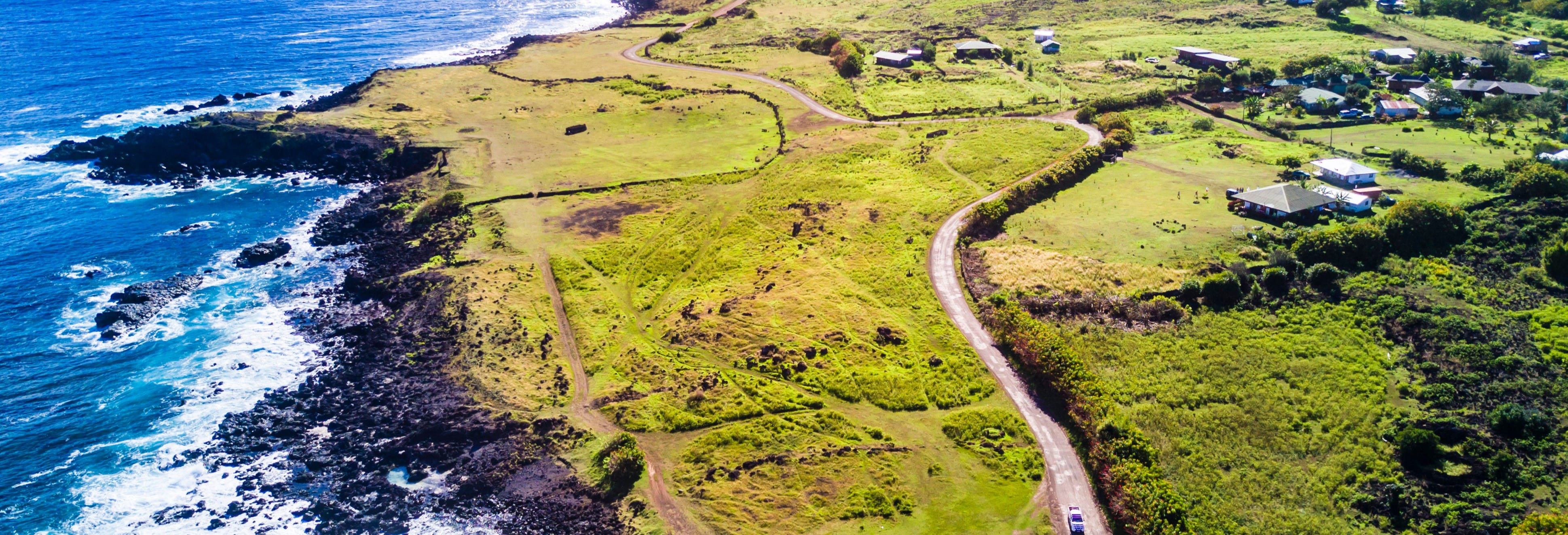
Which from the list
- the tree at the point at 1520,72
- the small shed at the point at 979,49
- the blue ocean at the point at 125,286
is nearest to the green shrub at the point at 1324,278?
the tree at the point at 1520,72

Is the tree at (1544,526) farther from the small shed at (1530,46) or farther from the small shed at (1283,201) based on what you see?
the small shed at (1530,46)

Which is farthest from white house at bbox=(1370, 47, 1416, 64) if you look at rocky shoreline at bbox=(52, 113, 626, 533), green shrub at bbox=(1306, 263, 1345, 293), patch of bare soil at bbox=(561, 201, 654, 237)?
rocky shoreline at bbox=(52, 113, 626, 533)

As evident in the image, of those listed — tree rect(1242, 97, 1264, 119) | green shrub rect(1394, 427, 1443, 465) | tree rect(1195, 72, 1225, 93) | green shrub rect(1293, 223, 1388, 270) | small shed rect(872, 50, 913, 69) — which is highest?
small shed rect(872, 50, 913, 69)

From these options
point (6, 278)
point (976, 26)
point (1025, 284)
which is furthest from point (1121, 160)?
point (6, 278)

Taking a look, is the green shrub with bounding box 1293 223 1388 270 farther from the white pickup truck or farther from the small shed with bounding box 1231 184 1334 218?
the white pickup truck

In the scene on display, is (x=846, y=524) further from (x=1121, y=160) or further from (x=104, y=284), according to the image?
(x=104, y=284)

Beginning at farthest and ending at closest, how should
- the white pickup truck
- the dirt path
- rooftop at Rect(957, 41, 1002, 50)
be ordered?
rooftop at Rect(957, 41, 1002, 50) < the dirt path < the white pickup truck

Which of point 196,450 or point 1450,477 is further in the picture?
point 196,450
